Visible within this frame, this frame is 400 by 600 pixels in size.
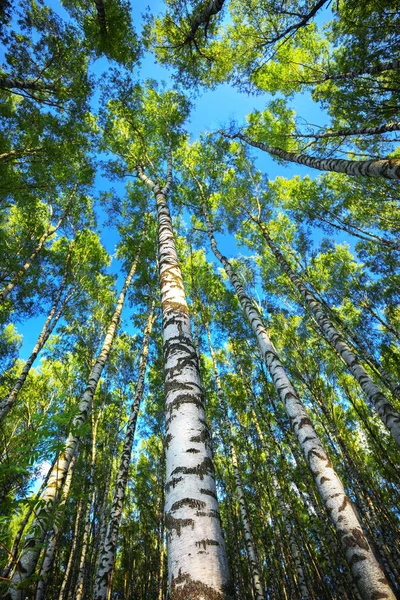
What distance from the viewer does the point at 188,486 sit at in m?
1.71

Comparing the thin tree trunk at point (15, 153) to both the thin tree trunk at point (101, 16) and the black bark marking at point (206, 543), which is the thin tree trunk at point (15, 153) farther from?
the black bark marking at point (206, 543)

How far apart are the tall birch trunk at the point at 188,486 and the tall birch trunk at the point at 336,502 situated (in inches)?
97.8

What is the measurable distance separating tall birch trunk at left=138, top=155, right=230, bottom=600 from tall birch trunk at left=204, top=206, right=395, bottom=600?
8.15ft

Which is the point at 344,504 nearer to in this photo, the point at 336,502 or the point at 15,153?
the point at 336,502

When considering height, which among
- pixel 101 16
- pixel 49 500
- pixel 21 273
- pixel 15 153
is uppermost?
pixel 101 16

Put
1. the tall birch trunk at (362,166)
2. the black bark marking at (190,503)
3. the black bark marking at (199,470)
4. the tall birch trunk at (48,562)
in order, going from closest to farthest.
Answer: the black bark marking at (190,503) → the black bark marking at (199,470) → the tall birch trunk at (362,166) → the tall birch trunk at (48,562)

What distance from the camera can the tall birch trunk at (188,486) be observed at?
135 centimetres

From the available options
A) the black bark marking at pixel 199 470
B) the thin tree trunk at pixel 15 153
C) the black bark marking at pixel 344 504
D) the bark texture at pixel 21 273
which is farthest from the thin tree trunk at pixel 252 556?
the thin tree trunk at pixel 15 153

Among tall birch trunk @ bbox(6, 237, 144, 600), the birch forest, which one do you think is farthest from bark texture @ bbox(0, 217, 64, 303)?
tall birch trunk @ bbox(6, 237, 144, 600)

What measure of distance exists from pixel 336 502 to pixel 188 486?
2.87 m

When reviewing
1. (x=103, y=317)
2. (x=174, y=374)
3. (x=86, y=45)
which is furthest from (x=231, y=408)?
(x=86, y=45)

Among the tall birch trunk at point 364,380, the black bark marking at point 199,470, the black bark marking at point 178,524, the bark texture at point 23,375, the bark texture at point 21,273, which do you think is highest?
the bark texture at point 21,273

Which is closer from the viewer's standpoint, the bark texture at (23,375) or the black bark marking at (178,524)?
the black bark marking at (178,524)

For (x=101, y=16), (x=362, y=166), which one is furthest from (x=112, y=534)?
(x=101, y=16)
